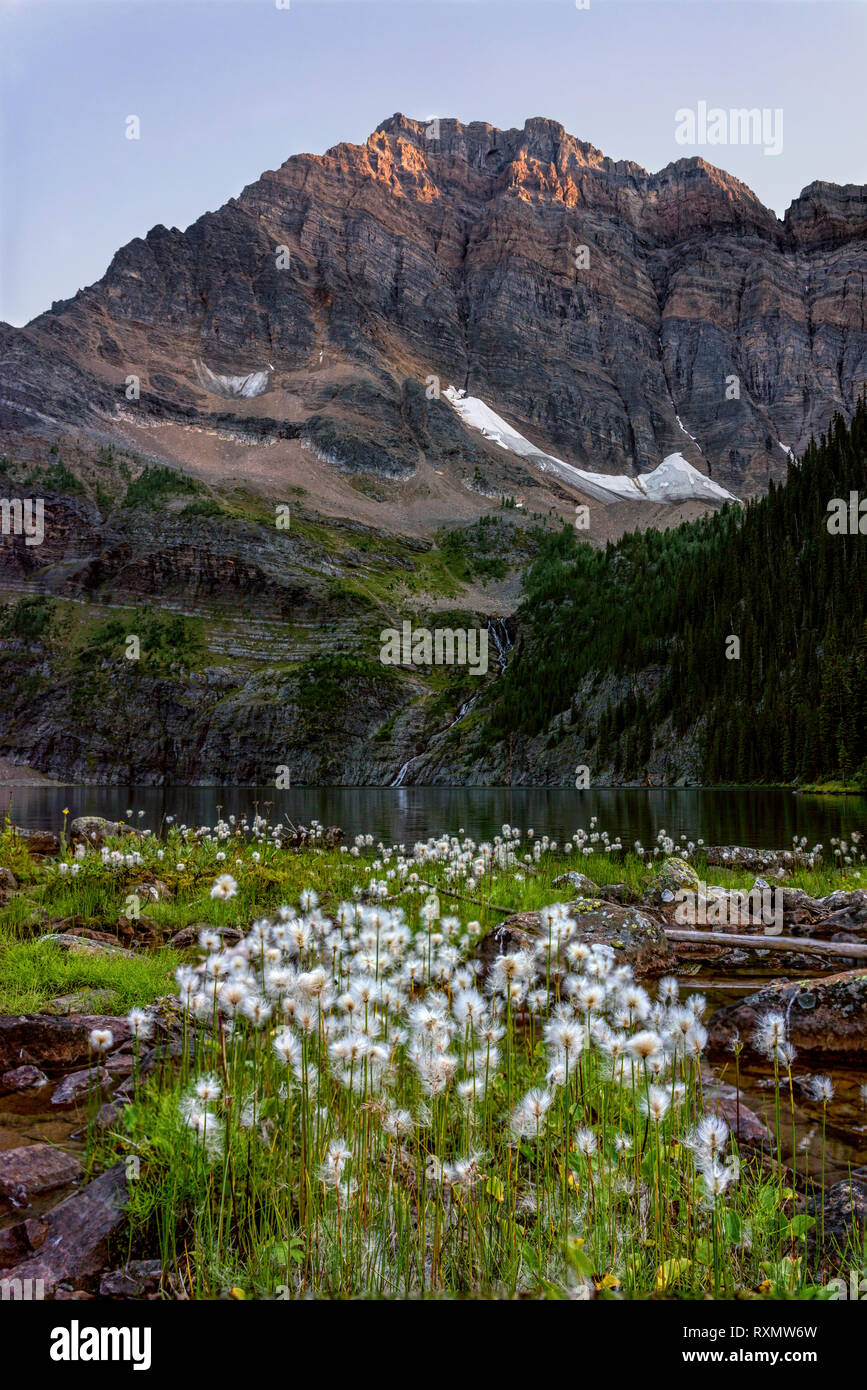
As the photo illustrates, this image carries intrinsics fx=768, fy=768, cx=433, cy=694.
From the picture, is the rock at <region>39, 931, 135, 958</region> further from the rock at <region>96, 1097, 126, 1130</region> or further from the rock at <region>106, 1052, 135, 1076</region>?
the rock at <region>96, 1097, 126, 1130</region>

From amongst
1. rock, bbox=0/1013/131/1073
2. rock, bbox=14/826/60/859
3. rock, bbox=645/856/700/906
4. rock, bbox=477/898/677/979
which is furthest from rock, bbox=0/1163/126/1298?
rock, bbox=14/826/60/859

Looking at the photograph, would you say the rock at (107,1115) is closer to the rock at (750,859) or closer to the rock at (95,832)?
the rock at (95,832)

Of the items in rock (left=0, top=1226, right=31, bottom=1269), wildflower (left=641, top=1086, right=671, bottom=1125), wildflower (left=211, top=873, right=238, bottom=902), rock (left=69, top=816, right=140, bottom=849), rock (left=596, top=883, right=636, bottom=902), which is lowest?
rock (left=596, top=883, right=636, bottom=902)

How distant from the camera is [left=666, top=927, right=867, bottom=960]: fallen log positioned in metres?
10.2

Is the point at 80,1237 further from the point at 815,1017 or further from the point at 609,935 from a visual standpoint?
the point at 609,935

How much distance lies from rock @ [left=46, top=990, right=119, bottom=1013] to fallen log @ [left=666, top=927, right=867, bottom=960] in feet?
25.9

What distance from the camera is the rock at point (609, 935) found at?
10188mm

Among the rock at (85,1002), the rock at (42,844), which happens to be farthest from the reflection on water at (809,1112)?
the rock at (42,844)

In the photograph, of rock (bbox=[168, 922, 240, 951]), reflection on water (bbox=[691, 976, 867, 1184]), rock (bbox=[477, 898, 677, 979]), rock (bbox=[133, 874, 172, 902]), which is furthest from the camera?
rock (bbox=[133, 874, 172, 902])

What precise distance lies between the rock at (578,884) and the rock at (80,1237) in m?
11.9

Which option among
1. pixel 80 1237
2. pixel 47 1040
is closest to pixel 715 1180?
pixel 80 1237
